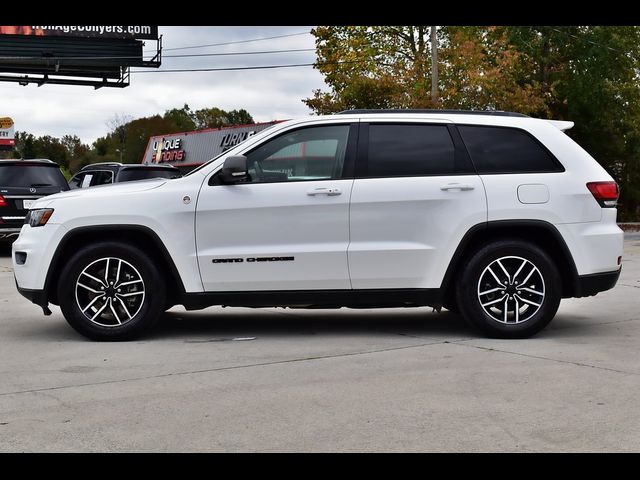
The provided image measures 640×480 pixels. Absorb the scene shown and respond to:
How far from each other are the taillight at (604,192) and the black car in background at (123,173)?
9.32 metres

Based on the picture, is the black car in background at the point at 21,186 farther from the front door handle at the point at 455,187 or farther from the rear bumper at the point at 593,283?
the rear bumper at the point at 593,283

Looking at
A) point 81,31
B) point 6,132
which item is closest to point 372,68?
point 81,31

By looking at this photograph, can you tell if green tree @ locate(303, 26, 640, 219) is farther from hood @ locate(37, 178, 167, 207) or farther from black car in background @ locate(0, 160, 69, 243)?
hood @ locate(37, 178, 167, 207)

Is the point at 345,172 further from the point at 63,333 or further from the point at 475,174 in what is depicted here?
the point at 63,333

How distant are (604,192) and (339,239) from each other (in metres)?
2.22

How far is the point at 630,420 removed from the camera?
16.6 ft

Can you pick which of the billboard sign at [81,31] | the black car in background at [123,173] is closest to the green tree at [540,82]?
the billboard sign at [81,31]

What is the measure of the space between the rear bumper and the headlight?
4387 mm

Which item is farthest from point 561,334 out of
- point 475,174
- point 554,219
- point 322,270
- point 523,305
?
point 322,270

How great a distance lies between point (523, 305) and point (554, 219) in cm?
75

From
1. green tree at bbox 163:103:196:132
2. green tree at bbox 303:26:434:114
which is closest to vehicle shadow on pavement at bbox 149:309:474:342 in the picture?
green tree at bbox 303:26:434:114

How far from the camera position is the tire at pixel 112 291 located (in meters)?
7.68

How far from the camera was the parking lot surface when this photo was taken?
4.76 m

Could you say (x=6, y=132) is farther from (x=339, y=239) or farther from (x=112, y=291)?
(x=339, y=239)
